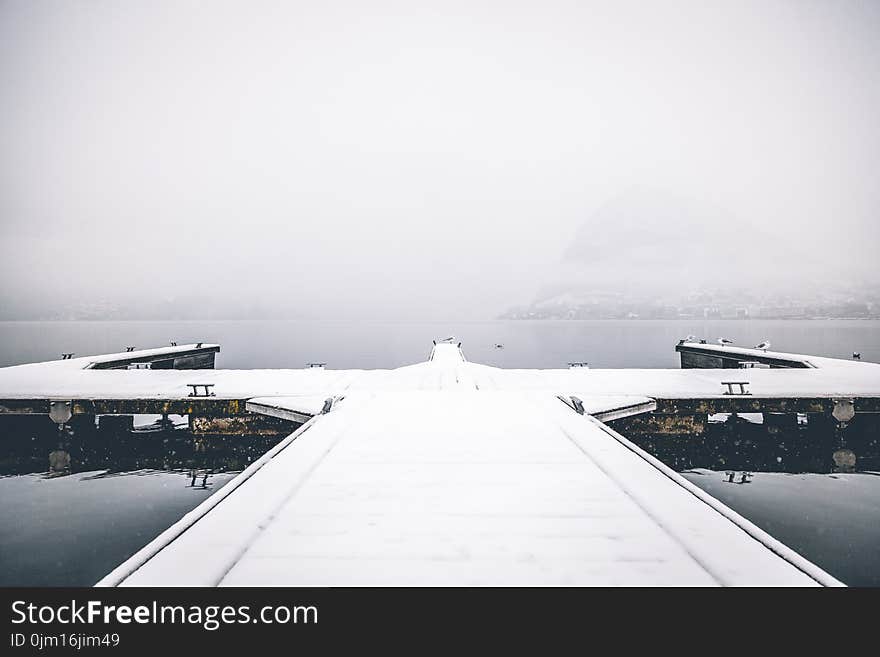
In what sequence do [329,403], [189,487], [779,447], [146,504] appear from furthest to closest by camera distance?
[779,447], [189,487], [146,504], [329,403]

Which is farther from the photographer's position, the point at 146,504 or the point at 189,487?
the point at 189,487

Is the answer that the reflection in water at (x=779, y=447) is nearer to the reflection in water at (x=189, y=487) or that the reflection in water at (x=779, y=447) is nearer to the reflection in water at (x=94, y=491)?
the reflection in water at (x=189, y=487)

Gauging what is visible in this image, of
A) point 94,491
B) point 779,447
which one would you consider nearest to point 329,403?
point 94,491

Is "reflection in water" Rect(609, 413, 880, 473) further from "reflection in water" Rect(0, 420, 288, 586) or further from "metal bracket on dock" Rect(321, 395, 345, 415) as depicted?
"reflection in water" Rect(0, 420, 288, 586)

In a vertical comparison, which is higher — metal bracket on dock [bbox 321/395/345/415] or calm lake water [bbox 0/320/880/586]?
metal bracket on dock [bbox 321/395/345/415]

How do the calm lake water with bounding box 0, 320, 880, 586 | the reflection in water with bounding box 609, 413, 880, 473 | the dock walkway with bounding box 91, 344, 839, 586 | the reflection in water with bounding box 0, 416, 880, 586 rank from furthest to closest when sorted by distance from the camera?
the reflection in water with bounding box 609, 413, 880, 473
the reflection in water with bounding box 0, 416, 880, 586
the calm lake water with bounding box 0, 320, 880, 586
the dock walkway with bounding box 91, 344, 839, 586

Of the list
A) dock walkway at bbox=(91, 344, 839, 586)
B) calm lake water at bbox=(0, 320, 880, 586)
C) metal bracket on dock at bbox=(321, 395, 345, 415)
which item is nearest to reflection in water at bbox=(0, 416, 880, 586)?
calm lake water at bbox=(0, 320, 880, 586)

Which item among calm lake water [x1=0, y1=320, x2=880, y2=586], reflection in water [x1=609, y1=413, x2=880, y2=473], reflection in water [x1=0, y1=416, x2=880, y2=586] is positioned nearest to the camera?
calm lake water [x1=0, y1=320, x2=880, y2=586]

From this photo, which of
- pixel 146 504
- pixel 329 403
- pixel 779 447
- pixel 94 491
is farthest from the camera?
pixel 779 447

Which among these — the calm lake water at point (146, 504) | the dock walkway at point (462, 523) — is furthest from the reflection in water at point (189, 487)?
the dock walkway at point (462, 523)

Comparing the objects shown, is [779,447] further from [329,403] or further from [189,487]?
[189,487]

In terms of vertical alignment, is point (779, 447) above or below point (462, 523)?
below
